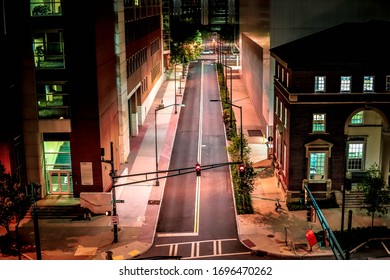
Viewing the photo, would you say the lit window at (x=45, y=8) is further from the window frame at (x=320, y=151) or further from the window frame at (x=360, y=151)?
the window frame at (x=360, y=151)

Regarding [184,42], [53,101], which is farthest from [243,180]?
[184,42]

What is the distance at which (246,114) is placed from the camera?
80062 mm

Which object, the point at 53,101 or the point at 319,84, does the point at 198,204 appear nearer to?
the point at 319,84

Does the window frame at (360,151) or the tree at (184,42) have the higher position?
the tree at (184,42)

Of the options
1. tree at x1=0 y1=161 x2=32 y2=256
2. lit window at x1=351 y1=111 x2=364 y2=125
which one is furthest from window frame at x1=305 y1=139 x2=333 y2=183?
tree at x1=0 y1=161 x2=32 y2=256

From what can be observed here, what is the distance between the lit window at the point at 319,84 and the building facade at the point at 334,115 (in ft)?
0.10

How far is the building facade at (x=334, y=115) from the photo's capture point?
4366 cm

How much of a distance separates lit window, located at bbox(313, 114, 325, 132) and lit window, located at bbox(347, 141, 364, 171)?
3.64 m

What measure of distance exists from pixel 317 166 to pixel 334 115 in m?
4.25

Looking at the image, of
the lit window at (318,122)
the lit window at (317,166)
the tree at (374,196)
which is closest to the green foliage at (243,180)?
the lit window at (317,166)

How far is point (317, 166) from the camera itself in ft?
148

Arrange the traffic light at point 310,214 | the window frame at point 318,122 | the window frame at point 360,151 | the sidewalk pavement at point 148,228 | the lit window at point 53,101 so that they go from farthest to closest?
the window frame at point 360,151 → the lit window at point 53,101 → the window frame at point 318,122 → the traffic light at point 310,214 → the sidewalk pavement at point 148,228

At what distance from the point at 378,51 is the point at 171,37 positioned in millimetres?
89013

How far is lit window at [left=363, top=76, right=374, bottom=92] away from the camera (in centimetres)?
4372
